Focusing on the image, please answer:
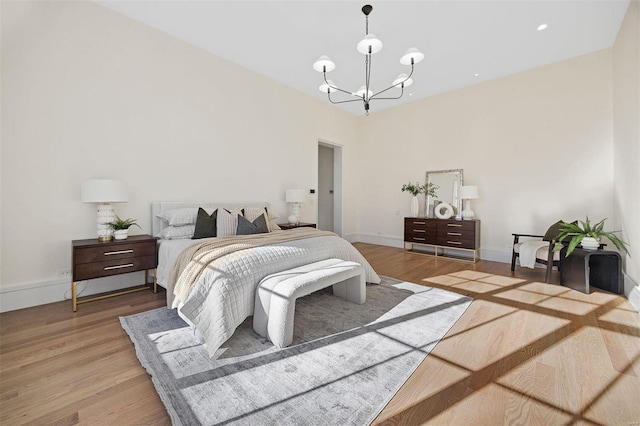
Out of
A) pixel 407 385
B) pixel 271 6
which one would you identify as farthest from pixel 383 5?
pixel 407 385

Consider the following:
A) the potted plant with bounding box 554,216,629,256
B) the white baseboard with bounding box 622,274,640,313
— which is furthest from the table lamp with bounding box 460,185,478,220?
the white baseboard with bounding box 622,274,640,313

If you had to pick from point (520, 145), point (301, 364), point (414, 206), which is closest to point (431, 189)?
point (414, 206)

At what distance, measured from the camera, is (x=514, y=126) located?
4355 millimetres

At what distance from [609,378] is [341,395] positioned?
160 cm

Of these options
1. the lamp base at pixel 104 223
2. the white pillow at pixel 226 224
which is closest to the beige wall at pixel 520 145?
the white pillow at pixel 226 224

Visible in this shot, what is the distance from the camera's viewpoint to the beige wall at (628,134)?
8.66 ft

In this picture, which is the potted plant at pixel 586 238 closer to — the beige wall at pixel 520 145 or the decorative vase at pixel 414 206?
the beige wall at pixel 520 145

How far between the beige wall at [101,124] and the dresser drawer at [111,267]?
50 cm

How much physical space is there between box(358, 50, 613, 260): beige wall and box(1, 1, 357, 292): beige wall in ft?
10.6

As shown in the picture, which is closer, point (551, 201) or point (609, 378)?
point (609, 378)

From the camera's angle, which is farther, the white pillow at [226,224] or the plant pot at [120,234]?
the white pillow at [226,224]

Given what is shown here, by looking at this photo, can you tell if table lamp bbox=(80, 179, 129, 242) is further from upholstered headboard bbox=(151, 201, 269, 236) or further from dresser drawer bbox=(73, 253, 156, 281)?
upholstered headboard bbox=(151, 201, 269, 236)

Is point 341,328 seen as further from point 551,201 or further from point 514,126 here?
point 514,126

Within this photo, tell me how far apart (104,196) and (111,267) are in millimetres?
712
